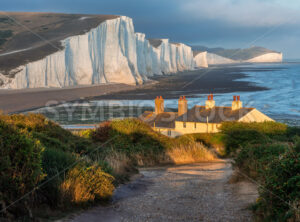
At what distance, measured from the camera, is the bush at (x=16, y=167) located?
5.88 metres

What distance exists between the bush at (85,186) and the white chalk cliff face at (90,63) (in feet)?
186

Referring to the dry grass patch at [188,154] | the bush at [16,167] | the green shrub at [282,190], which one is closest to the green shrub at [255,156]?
the green shrub at [282,190]

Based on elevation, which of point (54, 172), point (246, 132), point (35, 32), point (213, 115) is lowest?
point (246, 132)

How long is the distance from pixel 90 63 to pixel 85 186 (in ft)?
251

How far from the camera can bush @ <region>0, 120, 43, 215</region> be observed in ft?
19.3

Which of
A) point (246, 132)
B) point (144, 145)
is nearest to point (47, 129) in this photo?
point (144, 145)

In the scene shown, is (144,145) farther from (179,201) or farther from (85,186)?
(85,186)

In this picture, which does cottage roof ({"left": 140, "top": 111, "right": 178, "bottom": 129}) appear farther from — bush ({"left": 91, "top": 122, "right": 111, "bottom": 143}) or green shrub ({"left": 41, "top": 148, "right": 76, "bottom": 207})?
green shrub ({"left": 41, "top": 148, "right": 76, "bottom": 207})

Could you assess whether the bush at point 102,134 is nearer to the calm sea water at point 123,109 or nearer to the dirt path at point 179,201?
the dirt path at point 179,201

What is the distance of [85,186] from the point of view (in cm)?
750

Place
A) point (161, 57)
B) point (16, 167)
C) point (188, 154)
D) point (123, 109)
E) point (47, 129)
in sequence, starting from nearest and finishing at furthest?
point (16, 167) → point (47, 129) → point (188, 154) → point (123, 109) → point (161, 57)

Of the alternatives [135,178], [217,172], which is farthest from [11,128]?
[217,172]

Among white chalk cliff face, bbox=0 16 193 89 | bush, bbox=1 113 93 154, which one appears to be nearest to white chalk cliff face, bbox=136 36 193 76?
white chalk cliff face, bbox=0 16 193 89

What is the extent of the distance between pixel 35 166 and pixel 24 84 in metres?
61.2
